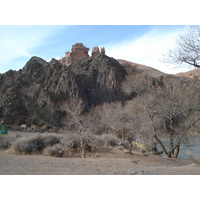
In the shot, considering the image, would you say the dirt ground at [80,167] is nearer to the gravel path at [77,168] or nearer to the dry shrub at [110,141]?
the gravel path at [77,168]

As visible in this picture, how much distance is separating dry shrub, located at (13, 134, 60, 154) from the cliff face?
97.6 feet

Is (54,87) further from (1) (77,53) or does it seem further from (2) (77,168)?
(2) (77,168)

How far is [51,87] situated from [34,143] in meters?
48.3

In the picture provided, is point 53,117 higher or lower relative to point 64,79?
lower

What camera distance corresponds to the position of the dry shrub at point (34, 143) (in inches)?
631

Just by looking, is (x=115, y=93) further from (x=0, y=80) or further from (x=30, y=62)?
(x=0, y=80)

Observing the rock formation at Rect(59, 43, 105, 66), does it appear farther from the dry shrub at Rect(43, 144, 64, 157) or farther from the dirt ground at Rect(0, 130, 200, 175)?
the dirt ground at Rect(0, 130, 200, 175)

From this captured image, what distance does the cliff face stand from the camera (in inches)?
1933

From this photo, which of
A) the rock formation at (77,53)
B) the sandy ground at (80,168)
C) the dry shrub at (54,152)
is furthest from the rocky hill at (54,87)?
the sandy ground at (80,168)

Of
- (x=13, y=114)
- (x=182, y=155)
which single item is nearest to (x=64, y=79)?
(x=13, y=114)

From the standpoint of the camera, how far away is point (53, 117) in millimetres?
50656

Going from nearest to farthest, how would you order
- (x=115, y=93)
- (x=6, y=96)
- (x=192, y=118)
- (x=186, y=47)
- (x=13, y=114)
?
(x=186, y=47)
(x=192, y=118)
(x=13, y=114)
(x=6, y=96)
(x=115, y=93)

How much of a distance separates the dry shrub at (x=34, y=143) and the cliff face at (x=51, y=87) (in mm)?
29757

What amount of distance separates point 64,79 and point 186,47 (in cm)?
5841
